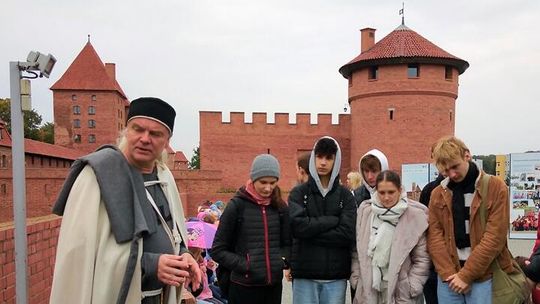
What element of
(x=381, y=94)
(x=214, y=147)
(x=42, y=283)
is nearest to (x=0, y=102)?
(x=214, y=147)

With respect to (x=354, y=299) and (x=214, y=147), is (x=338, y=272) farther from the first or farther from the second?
(x=214, y=147)

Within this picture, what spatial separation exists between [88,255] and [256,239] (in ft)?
6.21

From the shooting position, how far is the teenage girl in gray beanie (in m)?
3.33

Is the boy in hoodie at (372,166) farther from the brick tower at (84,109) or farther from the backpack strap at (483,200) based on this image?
the brick tower at (84,109)

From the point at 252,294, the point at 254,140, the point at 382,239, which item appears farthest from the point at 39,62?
the point at 254,140

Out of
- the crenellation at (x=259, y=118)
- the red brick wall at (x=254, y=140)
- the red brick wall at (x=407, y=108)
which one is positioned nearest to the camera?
the red brick wall at (x=407, y=108)

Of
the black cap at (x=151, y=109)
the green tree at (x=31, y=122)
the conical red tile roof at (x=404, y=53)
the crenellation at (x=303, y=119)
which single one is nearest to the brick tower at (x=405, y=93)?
the conical red tile roof at (x=404, y=53)

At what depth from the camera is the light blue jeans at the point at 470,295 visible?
3.06 meters

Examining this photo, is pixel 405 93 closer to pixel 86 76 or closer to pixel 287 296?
pixel 287 296

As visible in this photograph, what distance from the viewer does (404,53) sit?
92.5 ft

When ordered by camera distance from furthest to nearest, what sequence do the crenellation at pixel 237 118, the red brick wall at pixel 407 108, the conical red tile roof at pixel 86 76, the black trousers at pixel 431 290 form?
1. the conical red tile roof at pixel 86 76
2. the crenellation at pixel 237 118
3. the red brick wall at pixel 407 108
4. the black trousers at pixel 431 290

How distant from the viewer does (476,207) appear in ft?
9.98

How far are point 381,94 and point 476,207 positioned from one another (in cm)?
2675

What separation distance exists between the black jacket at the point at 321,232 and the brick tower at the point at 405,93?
2620 centimetres
